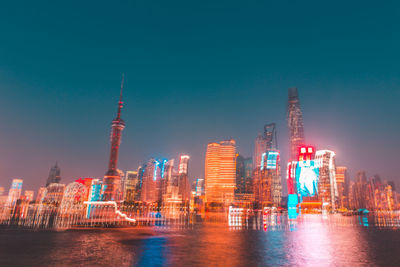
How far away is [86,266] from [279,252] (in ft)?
44.5

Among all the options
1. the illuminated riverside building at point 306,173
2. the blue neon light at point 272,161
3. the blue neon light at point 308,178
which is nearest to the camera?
the blue neon light at point 308,178

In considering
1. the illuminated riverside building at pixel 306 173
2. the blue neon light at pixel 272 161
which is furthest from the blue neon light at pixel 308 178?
the blue neon light at pixel 272 161

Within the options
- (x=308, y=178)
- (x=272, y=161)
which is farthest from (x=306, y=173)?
(x=272, y=161)

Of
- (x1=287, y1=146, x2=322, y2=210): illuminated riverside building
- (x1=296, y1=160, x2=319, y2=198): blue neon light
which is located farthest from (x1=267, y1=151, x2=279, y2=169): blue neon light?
(x1=296, y1=160, x2=319, y2=198): blue neon light

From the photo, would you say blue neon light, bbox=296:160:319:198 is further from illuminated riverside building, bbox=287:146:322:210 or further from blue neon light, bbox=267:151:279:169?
blue neon light, bbox=267:151:279:169

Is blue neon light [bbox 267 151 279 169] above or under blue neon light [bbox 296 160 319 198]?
above

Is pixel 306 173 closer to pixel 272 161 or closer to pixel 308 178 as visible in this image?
pixel 308 178

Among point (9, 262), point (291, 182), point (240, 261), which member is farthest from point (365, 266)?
point (291, 182)

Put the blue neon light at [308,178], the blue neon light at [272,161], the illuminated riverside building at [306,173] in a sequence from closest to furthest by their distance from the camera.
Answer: the blue neon light at [308,178] < the illuminated riverside building at [306,173] < the blue neon light at [272,161]

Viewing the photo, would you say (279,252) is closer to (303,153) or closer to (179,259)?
(179,259)

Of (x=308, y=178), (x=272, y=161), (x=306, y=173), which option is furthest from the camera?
(x=272, y=161)

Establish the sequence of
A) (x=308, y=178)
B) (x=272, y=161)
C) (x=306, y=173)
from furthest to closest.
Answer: (x=272, y=161), (x=306, y=173), (x=308, y=178)

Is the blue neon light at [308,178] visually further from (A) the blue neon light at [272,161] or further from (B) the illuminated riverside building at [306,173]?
(A) the blue neon light at [272,161]

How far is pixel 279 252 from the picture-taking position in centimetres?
1905
